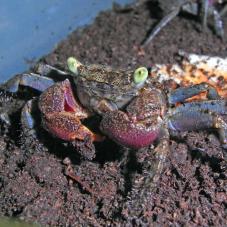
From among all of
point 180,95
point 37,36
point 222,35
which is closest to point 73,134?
point 180,95

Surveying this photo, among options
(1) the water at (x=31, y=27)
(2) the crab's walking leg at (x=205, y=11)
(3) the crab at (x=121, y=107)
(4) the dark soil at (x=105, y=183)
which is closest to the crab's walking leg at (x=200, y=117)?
(3) the crab at (x=121, y=107)

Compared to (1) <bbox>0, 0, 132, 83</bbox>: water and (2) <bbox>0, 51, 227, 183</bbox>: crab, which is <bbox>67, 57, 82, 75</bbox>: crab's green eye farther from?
(1) <bbox>0, 0, 132, 83</bbox>: water

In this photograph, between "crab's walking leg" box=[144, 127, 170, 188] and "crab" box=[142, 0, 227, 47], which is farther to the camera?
"crab" box=[142, 0, 227, 47]

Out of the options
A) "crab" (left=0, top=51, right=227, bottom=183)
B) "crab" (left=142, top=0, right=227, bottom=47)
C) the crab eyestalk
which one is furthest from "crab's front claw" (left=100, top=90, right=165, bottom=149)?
"crab" (left=142, top=0, right=227, bottom=47)

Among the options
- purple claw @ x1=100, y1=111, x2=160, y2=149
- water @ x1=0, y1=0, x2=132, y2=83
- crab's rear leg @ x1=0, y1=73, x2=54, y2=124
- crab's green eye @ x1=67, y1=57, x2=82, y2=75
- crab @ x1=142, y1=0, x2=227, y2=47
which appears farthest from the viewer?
crab @ x1=142, y1=0, x2=227, y2=47

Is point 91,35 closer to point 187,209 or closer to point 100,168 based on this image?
point 100,168

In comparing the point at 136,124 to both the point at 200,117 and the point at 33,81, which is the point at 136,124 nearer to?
the point at 200,117

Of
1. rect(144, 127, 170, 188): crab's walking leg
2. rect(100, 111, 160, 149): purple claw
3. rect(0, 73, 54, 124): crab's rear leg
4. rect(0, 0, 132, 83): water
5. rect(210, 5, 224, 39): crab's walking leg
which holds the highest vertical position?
rect(0, 0, 132, 83): water

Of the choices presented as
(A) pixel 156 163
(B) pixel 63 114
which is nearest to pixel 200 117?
(A) pixel 156 163
